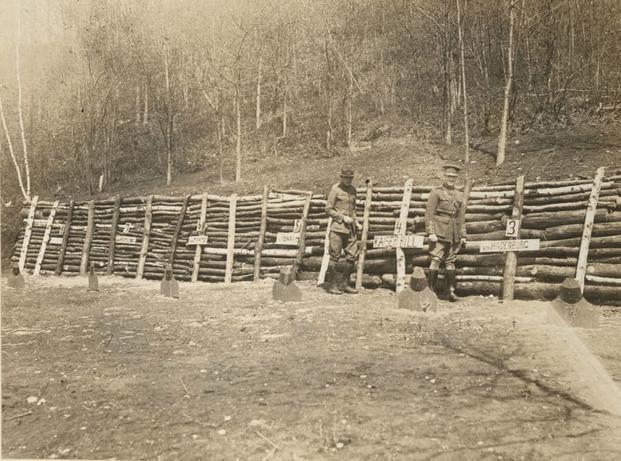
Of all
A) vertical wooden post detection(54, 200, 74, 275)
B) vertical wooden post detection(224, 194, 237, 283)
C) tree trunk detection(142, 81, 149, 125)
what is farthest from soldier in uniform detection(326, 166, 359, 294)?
tree trunk detection(142, 81, 149, 125)

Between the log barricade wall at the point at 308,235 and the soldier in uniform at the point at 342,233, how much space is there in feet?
1.66

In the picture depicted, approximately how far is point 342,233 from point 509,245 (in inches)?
86.4

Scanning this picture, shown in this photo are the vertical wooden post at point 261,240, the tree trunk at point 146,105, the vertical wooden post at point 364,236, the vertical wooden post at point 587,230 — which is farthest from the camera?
the tree trunk at point 146,105

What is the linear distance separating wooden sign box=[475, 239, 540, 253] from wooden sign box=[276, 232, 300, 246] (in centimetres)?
307

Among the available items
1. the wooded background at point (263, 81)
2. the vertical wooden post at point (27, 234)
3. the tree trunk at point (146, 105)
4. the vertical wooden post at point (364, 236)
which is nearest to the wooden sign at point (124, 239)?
the vertical wooden post at point (27, 234)

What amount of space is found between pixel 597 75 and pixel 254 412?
1030 cm

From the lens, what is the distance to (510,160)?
36.2ft

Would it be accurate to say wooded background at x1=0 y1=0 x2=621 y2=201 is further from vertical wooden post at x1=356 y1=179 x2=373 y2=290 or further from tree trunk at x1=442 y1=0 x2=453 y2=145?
vertical wooden post at x1=356 y1=179 x2=373 y2=290

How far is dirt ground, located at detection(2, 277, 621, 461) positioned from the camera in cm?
271

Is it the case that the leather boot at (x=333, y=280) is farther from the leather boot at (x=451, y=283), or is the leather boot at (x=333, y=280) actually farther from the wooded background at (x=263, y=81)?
the wooded background at (x=263, y=81)

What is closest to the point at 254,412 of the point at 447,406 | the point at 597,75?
the point at 447,406

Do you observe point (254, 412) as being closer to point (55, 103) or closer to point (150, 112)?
point (55, 103)

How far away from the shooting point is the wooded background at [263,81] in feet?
45.4

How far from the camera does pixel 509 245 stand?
6.50m
